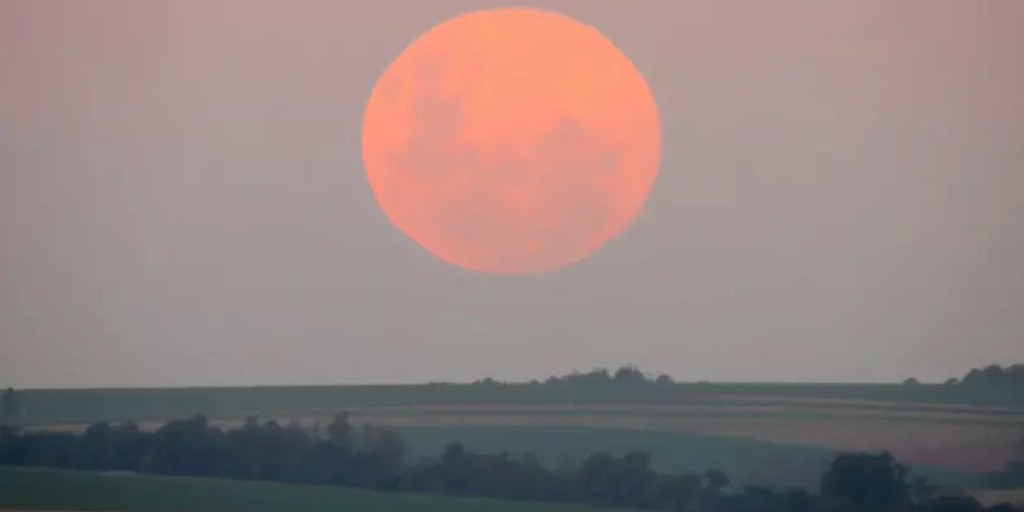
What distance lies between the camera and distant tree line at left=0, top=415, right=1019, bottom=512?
11.3ft

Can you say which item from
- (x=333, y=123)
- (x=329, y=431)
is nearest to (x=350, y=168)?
(x=333, y=123)

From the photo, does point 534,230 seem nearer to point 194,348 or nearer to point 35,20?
point 194,348

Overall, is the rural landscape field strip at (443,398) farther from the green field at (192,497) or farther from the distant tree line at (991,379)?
the green field at (192,497)

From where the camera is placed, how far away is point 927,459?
3441mm

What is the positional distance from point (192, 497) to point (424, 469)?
84 cm

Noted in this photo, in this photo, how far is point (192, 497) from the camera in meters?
3.65

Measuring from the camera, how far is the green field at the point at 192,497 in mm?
3527

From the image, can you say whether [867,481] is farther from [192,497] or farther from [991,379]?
[192,497]

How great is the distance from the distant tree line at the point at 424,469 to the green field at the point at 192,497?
3 centimetres

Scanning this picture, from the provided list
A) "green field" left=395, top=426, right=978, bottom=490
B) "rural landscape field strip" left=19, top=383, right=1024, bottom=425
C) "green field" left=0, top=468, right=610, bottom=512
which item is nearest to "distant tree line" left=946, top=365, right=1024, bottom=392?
"rural landscape field strip" left=19, top=383, right=1024, bottom=425

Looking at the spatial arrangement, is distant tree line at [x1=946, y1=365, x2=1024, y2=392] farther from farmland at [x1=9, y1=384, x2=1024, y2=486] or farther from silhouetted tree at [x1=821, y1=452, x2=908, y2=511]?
silhouetted tree at [x1=821, y1=452, x2=908, y2=511]

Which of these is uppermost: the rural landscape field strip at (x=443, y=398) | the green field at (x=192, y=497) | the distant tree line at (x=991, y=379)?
the distant tree line at (x=991, y=379)

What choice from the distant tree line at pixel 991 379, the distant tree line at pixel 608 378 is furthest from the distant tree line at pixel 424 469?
the distant tree line at pixel 991 379

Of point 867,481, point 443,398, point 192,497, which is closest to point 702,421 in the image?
point 867,481
